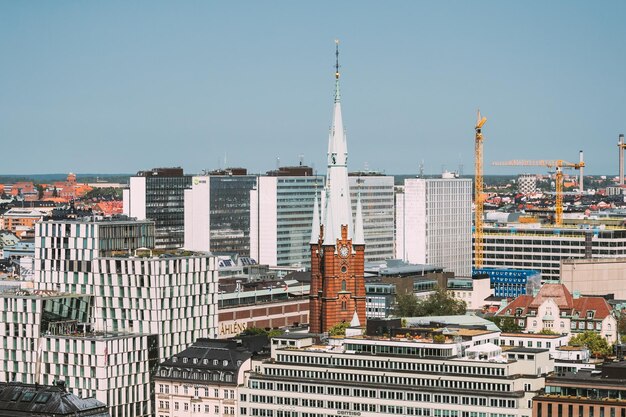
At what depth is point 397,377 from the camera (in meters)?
181

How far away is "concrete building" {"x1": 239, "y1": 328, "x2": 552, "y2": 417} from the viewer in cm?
17500

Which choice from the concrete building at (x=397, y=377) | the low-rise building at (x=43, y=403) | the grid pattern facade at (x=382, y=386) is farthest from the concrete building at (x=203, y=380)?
the low-rise building at (x=43, y=403)

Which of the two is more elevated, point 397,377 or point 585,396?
point 397,377

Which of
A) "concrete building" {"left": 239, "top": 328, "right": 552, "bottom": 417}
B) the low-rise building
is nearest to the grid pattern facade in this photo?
"concrete building" {"left": 239, "top": 328, "right": 552, "bottom": 417}

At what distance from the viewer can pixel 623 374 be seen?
6698 inches

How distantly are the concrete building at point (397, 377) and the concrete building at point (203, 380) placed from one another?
7.10 feet

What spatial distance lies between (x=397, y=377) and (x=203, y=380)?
22146 mm

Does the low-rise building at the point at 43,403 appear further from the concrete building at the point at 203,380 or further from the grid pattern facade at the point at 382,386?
the grid pattern facade at the point at 382,386

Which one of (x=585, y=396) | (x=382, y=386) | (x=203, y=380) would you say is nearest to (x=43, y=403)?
(x=203, y=380)

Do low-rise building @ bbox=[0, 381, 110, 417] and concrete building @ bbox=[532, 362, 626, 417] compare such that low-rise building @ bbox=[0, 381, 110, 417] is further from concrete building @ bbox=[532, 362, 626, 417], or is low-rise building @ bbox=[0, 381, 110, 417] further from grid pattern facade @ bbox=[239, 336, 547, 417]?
concrete building @ bbox=[532, 362, 626, 417]

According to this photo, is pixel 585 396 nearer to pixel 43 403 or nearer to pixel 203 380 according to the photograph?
pixel 203 380

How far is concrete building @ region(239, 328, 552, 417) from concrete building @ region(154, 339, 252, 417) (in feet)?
7.10

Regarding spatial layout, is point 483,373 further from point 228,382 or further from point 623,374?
point 228,382

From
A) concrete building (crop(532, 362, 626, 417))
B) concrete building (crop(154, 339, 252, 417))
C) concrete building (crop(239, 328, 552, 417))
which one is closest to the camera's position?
concrete building (crop(532, 362, 626, 417))
